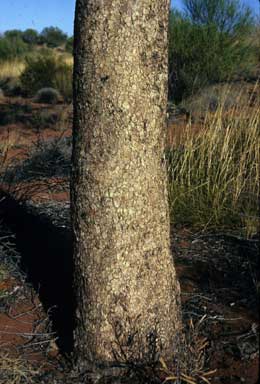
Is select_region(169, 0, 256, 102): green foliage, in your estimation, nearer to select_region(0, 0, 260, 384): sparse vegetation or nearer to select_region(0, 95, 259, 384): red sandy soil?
select_region(0, 0, 260, 384): sparse vegetation

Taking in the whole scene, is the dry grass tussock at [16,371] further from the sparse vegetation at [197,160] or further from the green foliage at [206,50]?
the green foliage at [206,50]

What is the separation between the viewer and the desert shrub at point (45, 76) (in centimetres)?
2598

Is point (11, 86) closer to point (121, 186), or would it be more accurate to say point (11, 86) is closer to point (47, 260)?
point (47, 260)

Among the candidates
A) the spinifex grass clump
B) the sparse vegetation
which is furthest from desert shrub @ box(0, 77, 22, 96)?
the spinifex grass clump

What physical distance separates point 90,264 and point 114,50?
1231 millimetres

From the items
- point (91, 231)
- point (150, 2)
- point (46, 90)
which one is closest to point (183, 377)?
point (91, 231)

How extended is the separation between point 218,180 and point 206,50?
13.0m

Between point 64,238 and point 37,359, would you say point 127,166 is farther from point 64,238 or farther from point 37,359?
point 64,238

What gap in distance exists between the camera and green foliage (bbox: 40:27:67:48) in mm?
62406

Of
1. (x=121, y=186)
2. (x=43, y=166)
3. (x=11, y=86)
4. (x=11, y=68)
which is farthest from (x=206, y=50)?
(x=121, y=186)

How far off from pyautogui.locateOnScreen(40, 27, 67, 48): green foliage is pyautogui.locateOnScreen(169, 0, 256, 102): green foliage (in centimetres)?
4213

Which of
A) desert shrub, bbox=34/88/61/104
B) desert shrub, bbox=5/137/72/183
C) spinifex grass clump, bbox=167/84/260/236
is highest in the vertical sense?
spinifex grass clump, bbox=167/84/260/236

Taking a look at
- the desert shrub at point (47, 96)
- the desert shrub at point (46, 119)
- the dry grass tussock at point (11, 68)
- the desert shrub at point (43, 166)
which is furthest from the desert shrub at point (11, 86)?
the desert shrub at point (43, 166)

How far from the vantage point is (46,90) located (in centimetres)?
2394
